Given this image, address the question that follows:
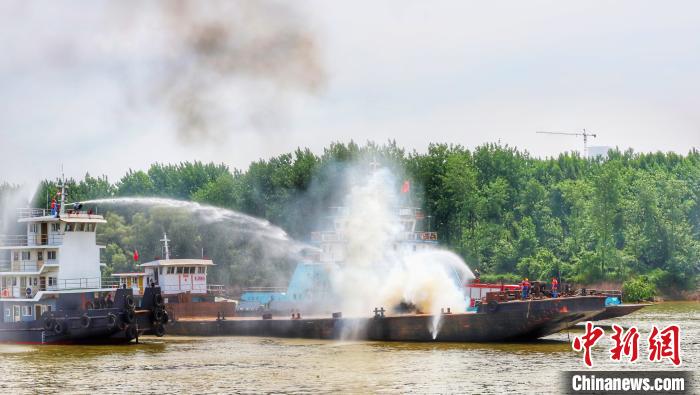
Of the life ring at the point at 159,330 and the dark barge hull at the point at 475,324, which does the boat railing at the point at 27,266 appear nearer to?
the life ring at the point at 159,330

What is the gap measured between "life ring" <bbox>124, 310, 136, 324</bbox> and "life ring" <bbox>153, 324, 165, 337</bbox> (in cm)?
269

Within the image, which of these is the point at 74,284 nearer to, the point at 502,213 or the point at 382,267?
the point at 382,267

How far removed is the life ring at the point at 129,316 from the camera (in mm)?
66438

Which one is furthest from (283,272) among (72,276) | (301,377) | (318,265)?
(301,377)

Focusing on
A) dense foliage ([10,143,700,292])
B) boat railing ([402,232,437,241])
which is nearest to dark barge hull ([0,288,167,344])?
boat railing ([402,232,437,241])

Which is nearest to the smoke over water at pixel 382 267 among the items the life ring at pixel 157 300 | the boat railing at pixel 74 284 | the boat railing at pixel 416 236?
the boat railing at pixel 416 236

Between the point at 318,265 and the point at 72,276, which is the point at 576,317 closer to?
the point at 318,265

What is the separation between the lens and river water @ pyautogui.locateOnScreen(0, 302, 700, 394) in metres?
44.8

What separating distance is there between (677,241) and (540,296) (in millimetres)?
59287

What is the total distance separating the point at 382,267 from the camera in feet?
235

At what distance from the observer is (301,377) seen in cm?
4753

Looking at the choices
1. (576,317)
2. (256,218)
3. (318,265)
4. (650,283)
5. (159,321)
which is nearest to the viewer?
(576,317)

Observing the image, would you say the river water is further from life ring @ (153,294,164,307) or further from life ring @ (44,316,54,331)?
life ring @ (153,294,164,307)

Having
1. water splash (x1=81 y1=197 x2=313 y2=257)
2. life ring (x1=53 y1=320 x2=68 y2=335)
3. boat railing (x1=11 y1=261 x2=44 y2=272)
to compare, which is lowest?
life ring (x1=53 y1=320 x2=68 y2=335)
